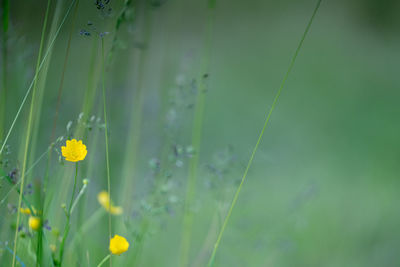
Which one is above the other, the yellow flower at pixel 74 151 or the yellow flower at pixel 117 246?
the yellow flower at pixel 74 151

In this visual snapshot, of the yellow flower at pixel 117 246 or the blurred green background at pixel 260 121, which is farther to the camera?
the blurred green background at pixel 260 121

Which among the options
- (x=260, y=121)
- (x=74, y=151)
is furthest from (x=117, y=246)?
(x=260, y=121)

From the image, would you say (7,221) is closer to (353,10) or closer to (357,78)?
(357,78)

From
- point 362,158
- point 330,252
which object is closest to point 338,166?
point 362,158

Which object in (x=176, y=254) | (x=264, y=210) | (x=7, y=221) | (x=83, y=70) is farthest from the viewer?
(x=83, y=70)

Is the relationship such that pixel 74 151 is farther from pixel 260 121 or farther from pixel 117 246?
pixel 260 121
